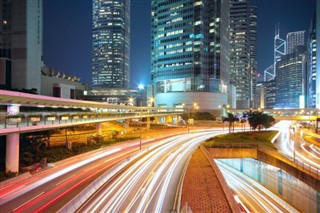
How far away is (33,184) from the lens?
24.5m

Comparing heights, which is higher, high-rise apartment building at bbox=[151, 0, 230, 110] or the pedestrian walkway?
high-rise apartment building at bbox=[151, 0, 230, 110]

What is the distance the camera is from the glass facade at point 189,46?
13988 centimetres

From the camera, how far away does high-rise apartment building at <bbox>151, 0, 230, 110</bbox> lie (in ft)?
459

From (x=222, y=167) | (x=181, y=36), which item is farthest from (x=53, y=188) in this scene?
(x=181, y=36)

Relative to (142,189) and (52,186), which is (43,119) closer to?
(52,186)

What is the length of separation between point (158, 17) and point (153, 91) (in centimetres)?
4073

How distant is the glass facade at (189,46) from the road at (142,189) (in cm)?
10596

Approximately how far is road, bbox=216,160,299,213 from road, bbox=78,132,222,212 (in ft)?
27.6

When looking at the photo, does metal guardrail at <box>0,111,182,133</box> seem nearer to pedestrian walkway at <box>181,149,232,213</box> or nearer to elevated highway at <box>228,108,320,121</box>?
pedestrian walkway at <box>181,149,232,213</box>

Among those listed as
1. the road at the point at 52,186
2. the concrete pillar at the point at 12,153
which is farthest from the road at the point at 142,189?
the concrete pillar at the point at 12,153

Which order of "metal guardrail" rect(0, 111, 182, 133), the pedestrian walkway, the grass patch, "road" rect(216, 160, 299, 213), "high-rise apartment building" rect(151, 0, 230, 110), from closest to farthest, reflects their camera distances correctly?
the pedestrian walkway → "metal guardrail" rect(0, 111, 182, 133) → "road" rect(216, 160, 299, 213) → the grass patch → "high-rise apartment building" rect(151, 0, 230, 110)

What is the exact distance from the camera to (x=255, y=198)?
34.3 metres

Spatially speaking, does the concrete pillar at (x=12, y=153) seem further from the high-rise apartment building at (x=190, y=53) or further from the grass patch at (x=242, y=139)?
the high-rise apartment building at (x=190, y=53)

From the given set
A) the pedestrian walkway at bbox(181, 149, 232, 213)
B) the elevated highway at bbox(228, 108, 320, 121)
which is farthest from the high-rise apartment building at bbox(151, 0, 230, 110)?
the pedestrian walkway at bbox(181, 149, 232, 213)
